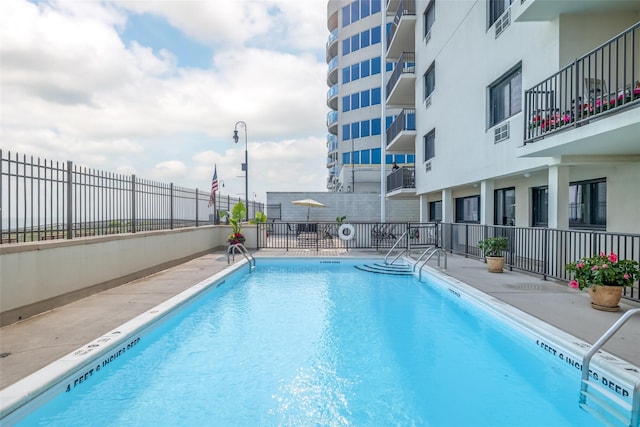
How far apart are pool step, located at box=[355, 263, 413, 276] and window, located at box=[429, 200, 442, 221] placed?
8.76m

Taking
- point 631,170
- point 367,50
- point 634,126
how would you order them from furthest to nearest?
point 367,50, point 631,170, point 634,126

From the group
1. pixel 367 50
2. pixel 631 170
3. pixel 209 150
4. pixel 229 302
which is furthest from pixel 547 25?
pixel 367 50

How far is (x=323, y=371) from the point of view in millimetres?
4520

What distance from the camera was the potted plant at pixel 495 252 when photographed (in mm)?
9320

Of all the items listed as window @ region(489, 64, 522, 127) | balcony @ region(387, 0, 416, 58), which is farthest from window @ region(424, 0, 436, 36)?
window @ region(489, 64, 522, 127)

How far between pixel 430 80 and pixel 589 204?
9527mm

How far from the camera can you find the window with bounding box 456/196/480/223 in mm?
14780

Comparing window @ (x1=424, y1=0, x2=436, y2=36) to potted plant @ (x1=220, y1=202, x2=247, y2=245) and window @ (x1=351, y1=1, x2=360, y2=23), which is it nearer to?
potted plant @ (x1=220, y1=202, x2=247, y2=245)

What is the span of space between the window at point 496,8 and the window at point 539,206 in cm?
512

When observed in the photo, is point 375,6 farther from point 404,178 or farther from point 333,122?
point 404,178

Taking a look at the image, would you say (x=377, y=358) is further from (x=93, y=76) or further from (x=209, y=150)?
(x=209, y=150)

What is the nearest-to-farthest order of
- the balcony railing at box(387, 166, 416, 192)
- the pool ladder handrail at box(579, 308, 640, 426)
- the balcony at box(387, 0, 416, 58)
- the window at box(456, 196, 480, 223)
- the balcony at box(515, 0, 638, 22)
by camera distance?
1. the pool ladder handrail at box(579, 308, 640, 426)
2. the balcony at box(515, 0, 638, 22)
3. the window at box(456, 196, 480, 223)
4. the balcony at box(387, 0, 416, 58)
5. the balcony railing at box(387, 166, 416, 192)

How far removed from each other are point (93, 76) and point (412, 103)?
16764mm

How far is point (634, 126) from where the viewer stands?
5.30m
